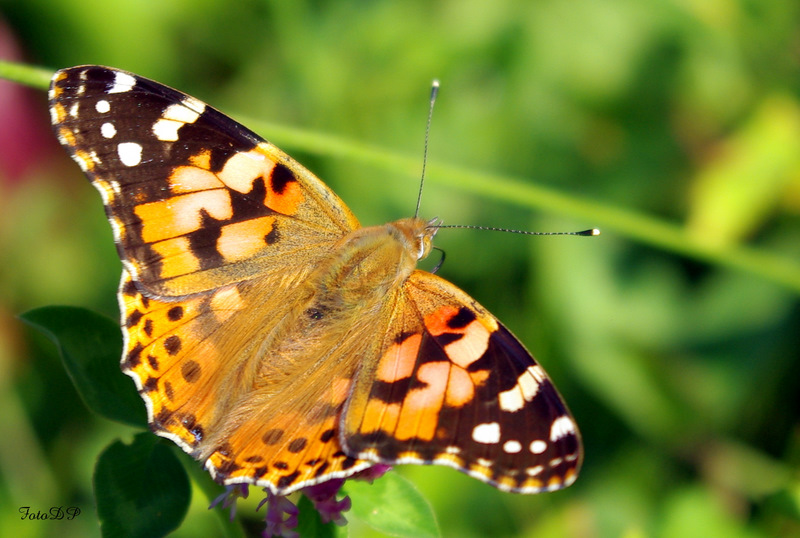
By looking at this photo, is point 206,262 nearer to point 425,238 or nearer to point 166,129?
point 166,129

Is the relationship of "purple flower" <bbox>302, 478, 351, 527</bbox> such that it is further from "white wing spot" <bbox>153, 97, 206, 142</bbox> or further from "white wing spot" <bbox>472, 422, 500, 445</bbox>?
"white wing spot" <bbox>153, 97, 206, 142</bbox>

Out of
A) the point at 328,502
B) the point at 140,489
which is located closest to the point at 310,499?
the point at 328,502

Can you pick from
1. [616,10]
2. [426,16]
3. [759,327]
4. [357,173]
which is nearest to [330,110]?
[357,173]

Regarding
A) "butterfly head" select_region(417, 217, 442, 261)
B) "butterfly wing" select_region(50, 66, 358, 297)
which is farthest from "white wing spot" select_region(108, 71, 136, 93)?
"butterfly head" select_region(417, 217, 442, 261)

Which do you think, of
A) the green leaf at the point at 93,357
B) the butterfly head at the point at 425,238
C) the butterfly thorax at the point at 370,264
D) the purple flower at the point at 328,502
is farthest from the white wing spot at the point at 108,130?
the purple flower at the point at 328,502

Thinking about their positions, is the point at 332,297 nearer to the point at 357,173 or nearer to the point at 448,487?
the point at 448,487
